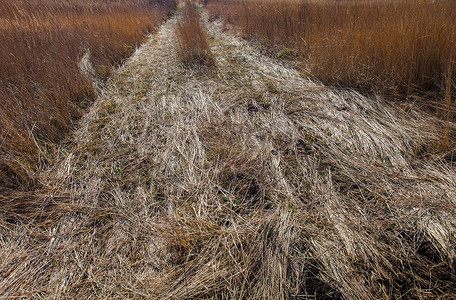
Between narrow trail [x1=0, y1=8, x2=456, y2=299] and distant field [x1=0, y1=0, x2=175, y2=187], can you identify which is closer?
narrow trail [x1=0, y1=8, x2=456, y2=299]

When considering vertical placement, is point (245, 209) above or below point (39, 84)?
below

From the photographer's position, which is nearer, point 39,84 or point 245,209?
point 245,209

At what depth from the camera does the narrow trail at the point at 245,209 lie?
3.36 ft

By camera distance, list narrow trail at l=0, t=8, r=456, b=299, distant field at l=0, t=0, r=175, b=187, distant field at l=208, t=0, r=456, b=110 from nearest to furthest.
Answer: narrow trail at l=0, t=8, r=456, b=299
distant field at l=0, t=0, r=175, b=187
distant field at l=208, t=0, r=456, b=110

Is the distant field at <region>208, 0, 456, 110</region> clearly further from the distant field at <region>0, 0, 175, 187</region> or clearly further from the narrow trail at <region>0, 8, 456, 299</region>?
the distant field at <region>0, 0, 175, 187</region>

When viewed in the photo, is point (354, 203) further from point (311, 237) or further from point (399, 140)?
point (399, 140)

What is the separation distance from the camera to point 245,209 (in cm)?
139

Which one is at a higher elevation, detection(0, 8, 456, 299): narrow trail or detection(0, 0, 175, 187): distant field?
detection(0, 0, 175, 187): distant field

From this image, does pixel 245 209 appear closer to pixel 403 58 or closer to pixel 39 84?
→ pixel 403 58

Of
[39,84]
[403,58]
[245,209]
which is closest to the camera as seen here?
[245,209]

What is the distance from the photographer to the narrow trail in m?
1.02

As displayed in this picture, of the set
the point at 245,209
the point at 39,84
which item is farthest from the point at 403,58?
the point at 39,84

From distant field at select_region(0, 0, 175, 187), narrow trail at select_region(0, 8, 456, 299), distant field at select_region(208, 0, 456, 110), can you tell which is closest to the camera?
narrow trail at select_region(0, 8, 456, 299)

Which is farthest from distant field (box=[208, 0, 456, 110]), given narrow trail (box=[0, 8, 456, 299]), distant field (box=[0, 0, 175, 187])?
distant field (box=[0, 0, 175, 187])
